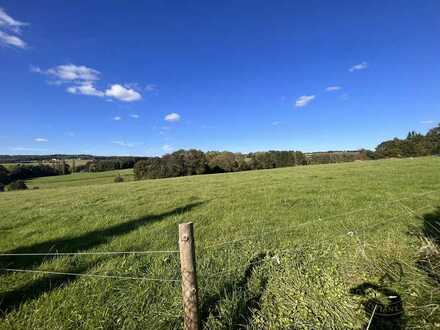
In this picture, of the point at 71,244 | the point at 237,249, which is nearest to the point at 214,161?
the point at 71,244

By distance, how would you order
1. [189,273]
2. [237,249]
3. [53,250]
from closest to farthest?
[189,273] < [237,249] < [53,250]

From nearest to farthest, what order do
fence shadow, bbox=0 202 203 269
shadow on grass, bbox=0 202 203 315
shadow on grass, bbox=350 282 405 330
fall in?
shadow on grass, bbox=350 282 405 330 → shadow on grass, bbox=0 202 203 315 → fence shadow, bbox=0 202 203 269

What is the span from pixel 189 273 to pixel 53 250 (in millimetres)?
6317

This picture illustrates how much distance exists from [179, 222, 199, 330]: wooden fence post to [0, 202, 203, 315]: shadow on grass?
10.5 ft

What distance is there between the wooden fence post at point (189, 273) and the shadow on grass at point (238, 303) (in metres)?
0.57

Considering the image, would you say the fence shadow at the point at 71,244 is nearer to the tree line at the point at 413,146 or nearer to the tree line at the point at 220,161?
the tree line at the point at 220,161

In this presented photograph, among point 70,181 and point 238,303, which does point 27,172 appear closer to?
point 70,181

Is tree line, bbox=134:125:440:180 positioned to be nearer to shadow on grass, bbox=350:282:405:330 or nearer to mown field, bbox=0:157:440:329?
mown field, bbox=0:157:440:329

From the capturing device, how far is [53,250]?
24.7 ft

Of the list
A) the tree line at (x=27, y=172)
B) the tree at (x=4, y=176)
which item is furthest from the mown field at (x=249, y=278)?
the tree line at (x=27, y=172)

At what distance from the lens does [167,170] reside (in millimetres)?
63688

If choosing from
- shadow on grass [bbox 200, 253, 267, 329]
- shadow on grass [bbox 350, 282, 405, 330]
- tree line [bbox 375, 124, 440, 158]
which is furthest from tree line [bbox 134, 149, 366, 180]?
shadow on grass [bbox 350, 282, 405, 330]

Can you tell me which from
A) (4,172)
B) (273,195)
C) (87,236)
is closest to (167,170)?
(4,172)

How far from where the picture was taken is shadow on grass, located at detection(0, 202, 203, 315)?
470 centimetres
